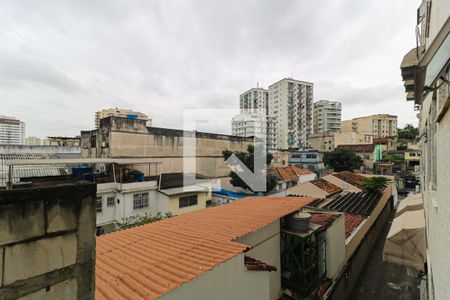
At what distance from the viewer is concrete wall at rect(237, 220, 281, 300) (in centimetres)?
541

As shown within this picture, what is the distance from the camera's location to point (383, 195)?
1678 centimetres

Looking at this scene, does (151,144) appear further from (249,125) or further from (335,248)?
(249,125)

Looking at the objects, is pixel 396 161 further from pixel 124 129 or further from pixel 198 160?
pixel 124 129

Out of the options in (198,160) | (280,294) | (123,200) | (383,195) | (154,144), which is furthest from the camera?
(198,160)

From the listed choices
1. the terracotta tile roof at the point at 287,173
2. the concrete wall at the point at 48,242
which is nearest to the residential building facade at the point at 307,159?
the terracotta tile roof at the point at 287,173

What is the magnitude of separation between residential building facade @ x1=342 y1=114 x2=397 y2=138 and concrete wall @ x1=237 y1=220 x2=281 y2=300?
3119 inches

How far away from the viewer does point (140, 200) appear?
55.0 ft

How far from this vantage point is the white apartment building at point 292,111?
72562 millimetres

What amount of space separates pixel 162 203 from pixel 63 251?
53.3 ft

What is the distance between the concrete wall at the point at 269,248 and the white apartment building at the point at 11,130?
11042 centimetres

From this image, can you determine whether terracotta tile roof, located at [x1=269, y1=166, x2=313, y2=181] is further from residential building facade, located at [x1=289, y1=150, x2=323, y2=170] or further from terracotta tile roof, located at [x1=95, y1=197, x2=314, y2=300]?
terracotta tile roof, located at [x1=95, y1=197, x2=314, y2=300]

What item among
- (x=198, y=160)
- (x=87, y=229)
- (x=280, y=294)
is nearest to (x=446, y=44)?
(x=87, y=229)

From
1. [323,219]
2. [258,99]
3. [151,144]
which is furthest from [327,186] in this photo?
[258,99]

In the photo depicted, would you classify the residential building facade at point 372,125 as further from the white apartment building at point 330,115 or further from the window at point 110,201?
the window at point 110,201
